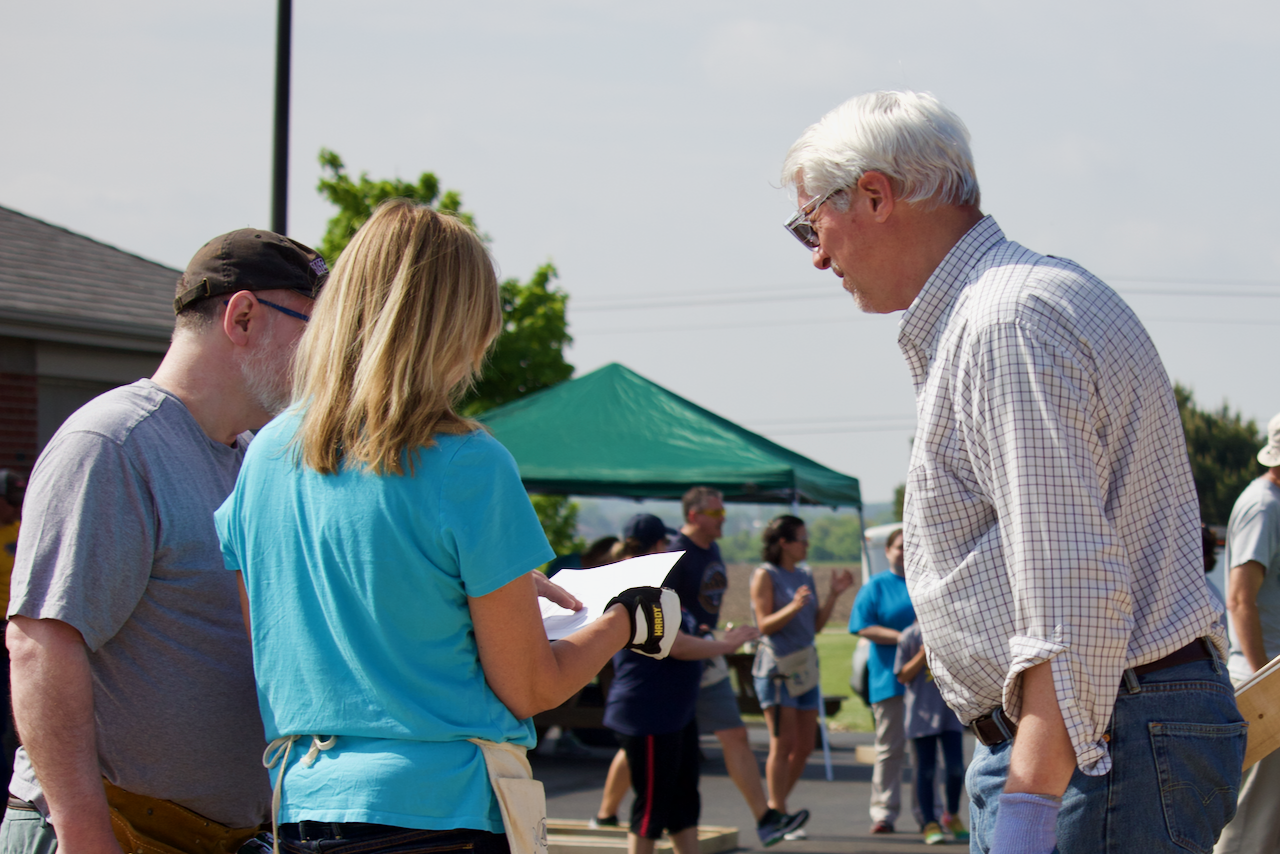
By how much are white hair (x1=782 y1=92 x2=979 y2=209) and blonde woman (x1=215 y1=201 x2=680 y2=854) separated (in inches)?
25.3

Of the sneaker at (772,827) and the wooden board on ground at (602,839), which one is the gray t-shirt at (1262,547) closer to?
the sneaker at (772,827)

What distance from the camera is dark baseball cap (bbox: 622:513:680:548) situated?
625 centimetres

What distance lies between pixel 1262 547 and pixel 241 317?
13.8ft

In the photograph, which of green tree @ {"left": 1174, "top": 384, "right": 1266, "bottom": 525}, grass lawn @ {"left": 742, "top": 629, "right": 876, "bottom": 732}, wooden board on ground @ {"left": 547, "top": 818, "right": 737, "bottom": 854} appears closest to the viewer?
wooden board on ground @ {"left": 547, "top": 818, "right": 737, "bottom": 854}

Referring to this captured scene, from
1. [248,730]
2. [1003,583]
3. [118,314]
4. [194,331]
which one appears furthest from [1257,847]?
[118,314]

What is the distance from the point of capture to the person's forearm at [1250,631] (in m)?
4.62

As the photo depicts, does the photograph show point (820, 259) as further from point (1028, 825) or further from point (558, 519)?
point (558, 519)

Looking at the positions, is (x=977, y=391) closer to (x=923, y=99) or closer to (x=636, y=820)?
(x=923, y=99)

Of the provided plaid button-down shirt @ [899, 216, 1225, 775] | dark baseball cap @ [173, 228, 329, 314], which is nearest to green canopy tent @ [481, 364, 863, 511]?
dark baseball cap @ [173, 228, 329, 314]

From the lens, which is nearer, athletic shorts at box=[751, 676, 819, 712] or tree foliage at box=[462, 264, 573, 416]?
athletic shorts at box=[751, 676, 819, 712]

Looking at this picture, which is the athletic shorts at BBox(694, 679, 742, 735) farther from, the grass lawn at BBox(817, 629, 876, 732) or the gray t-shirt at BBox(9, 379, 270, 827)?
the gray t-shirt at BBox(9, 379, 270, 827)

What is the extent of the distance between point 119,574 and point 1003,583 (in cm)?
141

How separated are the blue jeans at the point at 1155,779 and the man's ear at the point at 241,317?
1.51m

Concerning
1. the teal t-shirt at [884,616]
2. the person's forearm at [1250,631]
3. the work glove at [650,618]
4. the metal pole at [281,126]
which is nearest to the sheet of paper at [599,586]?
the work glove at [650,618]
